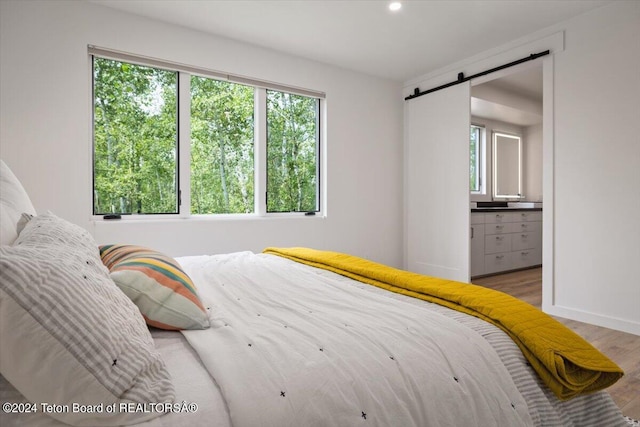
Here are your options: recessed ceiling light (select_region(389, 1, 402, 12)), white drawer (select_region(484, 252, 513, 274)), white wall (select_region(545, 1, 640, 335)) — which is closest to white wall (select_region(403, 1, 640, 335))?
white wall (select_region(545, 1, 640, 335))

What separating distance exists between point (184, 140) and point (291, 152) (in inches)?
47.2

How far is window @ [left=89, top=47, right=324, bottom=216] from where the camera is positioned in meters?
3.17

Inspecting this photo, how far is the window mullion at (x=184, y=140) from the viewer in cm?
345

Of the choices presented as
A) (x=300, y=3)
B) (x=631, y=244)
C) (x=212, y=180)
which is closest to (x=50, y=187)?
(x=212, y=180)

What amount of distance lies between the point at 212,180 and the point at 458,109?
2897 millimetres

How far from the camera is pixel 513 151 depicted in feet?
21.1

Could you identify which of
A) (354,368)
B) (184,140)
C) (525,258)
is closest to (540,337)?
(354,368)

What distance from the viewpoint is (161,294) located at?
109 centimetres

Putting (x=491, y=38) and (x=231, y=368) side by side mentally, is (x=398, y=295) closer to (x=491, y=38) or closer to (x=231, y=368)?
(x=231, y=368)

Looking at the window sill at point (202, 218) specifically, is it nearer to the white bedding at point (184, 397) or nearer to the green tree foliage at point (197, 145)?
the green tree foliage at point (197, 145)

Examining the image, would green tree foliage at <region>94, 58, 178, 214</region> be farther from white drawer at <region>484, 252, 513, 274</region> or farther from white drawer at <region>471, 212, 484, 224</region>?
white drawer at <region>484, 252, 513, 274</region>

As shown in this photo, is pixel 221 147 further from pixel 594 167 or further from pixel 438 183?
pixel 594 167

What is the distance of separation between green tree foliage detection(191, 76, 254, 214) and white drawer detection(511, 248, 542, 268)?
13.1 ft

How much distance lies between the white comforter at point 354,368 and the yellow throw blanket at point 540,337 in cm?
14
